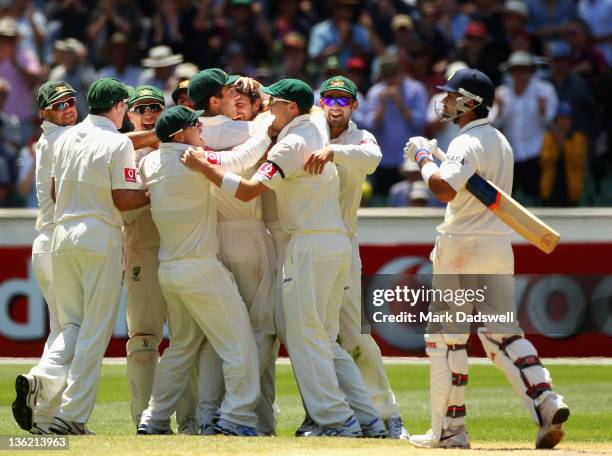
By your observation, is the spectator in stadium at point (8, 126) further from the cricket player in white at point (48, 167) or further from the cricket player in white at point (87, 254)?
the cricket player in white at point (87, 254)

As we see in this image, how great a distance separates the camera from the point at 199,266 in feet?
34.6

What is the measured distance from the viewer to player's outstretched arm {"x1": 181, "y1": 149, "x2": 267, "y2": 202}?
10.3 metres

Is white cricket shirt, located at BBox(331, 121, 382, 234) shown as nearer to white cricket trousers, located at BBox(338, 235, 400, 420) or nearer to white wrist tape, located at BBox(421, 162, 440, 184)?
white cricket trousers, located at BBox(338, 235, 400, 420)

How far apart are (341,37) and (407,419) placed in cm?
723

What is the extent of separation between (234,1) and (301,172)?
9111mm

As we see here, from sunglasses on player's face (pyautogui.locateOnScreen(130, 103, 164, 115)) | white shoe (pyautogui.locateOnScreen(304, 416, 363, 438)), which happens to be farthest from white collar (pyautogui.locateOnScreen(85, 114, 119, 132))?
white shoe (pyautogui.locateOnScreen(304, 416, 363, 438))

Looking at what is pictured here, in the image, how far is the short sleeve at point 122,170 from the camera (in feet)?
35.0

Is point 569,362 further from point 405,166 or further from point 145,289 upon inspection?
point 145,289

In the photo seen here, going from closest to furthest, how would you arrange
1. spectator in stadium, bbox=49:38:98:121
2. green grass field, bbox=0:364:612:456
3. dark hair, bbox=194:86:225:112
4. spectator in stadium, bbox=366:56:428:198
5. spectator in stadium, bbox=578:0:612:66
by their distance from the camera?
green grass field, bbox=0:364:612:456, dark hair, bbox=194:86:225:112, spectator in stadium, bbox=366:56:428:198, spectator in stadium, bbox=49:38:98:121, spectator in stadium, bbox=578:0:612:66

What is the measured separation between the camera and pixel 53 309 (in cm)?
1134

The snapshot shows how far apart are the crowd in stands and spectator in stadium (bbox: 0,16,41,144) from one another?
2 cm

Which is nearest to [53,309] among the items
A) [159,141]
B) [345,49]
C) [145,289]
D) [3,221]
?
[145,289]

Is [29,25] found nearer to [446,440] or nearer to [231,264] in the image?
[231,264]

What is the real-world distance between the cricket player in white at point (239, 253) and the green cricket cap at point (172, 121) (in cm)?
35
